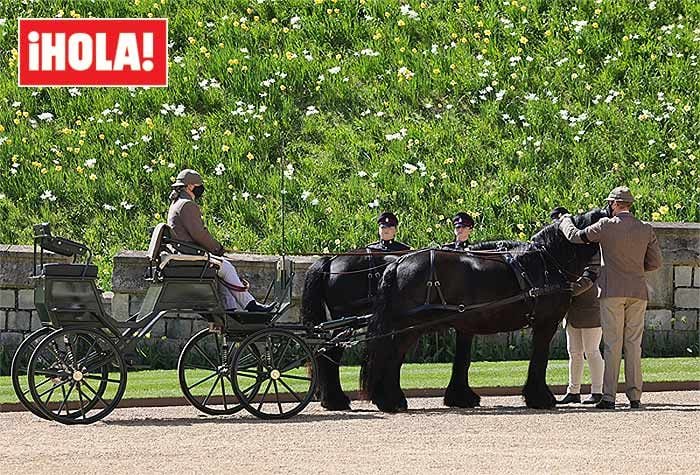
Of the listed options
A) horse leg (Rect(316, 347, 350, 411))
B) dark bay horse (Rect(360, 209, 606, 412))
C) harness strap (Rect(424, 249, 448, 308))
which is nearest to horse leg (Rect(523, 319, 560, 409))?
dark bay horse (Rect(360, 209, 606, 412))

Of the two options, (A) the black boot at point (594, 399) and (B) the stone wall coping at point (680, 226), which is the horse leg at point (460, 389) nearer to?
(A) the black boot at point (594, 399)

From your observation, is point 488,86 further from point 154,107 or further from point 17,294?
point 17,294

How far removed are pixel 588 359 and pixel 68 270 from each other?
16.9ft

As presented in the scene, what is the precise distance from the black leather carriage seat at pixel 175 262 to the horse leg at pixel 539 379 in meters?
3.19

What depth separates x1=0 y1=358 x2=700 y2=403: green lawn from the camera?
1570cm

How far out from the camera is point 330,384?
47.2 feet

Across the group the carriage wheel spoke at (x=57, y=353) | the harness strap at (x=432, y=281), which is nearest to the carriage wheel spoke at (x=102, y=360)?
the carriage wheel spoke at (x=57, y=353)

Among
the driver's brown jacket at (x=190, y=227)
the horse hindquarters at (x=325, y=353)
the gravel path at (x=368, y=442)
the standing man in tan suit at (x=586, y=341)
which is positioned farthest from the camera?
the standing man in tan suit at (x=586, y=341)

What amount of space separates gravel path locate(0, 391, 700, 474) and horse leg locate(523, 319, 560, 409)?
0.16 metres

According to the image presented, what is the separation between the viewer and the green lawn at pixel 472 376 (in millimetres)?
15703

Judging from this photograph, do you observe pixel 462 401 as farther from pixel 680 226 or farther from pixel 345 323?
pixel 680 226

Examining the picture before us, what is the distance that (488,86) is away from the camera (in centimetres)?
2358

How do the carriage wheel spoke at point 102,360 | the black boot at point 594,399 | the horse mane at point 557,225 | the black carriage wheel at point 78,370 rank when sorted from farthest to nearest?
the black boot at point 594,399 → the horse mane at point 557,225 → the carriage wheel spoke at point 102,360 → the black carriage wheel at point 78,370

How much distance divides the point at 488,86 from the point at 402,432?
12062 millimetres
